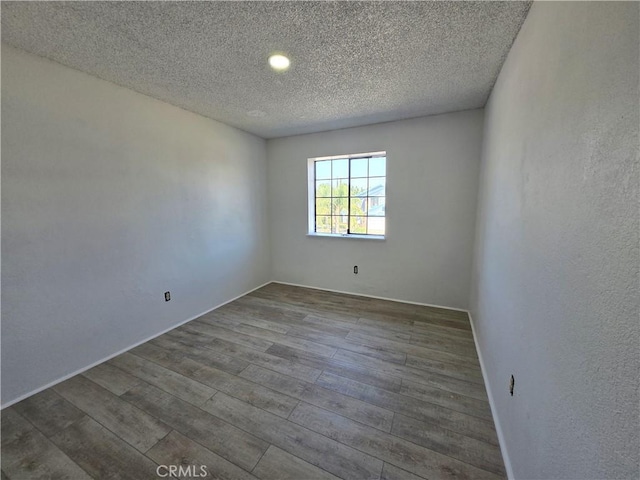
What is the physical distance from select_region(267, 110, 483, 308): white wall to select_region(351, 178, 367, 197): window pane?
1.35 feet

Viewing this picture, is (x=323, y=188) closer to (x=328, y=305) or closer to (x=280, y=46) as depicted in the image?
(x=328, y=305)

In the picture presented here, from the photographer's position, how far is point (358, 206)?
3.75 metres

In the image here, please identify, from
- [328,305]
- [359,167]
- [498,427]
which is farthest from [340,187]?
[498,427]

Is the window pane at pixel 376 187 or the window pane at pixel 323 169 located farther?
the window pane at pixel 323 169

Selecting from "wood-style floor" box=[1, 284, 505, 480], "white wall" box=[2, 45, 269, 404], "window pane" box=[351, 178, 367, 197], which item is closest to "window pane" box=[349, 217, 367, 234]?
"window pane" box=[351, 178, 367, 197]

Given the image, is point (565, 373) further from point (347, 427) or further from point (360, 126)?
point (360, 126)

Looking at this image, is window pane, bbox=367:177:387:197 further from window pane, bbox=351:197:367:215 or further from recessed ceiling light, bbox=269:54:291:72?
recessed ceiling light, bbox=269:54:291:72

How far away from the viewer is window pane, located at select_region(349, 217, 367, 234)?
12.3ft

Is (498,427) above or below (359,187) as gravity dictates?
below

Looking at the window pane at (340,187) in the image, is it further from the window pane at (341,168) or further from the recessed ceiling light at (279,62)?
the recessed ceiling light at (279,62)

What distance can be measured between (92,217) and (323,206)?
2804mm

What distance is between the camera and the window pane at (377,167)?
11.4 feet

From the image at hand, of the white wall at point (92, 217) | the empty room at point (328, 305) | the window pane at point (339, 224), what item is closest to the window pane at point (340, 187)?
the window pane at point (339, 224)

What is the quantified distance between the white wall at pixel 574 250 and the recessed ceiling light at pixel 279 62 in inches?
58.1
